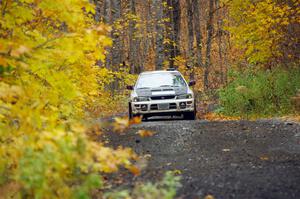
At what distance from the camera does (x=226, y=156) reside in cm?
808

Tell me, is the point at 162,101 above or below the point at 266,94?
below

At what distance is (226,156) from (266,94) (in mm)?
7455

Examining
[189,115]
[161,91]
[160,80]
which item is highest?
[160,80]

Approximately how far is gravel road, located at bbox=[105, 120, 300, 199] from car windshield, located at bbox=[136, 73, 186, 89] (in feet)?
9.30

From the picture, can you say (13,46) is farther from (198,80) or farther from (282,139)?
(198,80)

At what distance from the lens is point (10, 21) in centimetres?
525

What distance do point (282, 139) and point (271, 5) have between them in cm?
788

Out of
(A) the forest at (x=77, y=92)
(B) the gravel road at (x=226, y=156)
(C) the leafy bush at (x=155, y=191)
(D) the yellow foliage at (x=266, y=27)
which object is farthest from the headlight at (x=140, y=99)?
(C) the leafy bush at (x=155, y=191)

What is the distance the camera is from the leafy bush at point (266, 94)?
48.3ft

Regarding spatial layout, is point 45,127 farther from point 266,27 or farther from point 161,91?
point 266,27

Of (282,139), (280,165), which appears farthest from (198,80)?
(280,165)

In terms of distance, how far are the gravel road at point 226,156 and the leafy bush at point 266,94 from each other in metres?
2.08

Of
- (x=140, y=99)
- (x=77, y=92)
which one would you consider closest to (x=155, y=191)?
(x=77, y=92)

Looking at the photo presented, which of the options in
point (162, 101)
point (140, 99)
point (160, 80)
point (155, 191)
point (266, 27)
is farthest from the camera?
point (266, 27)
